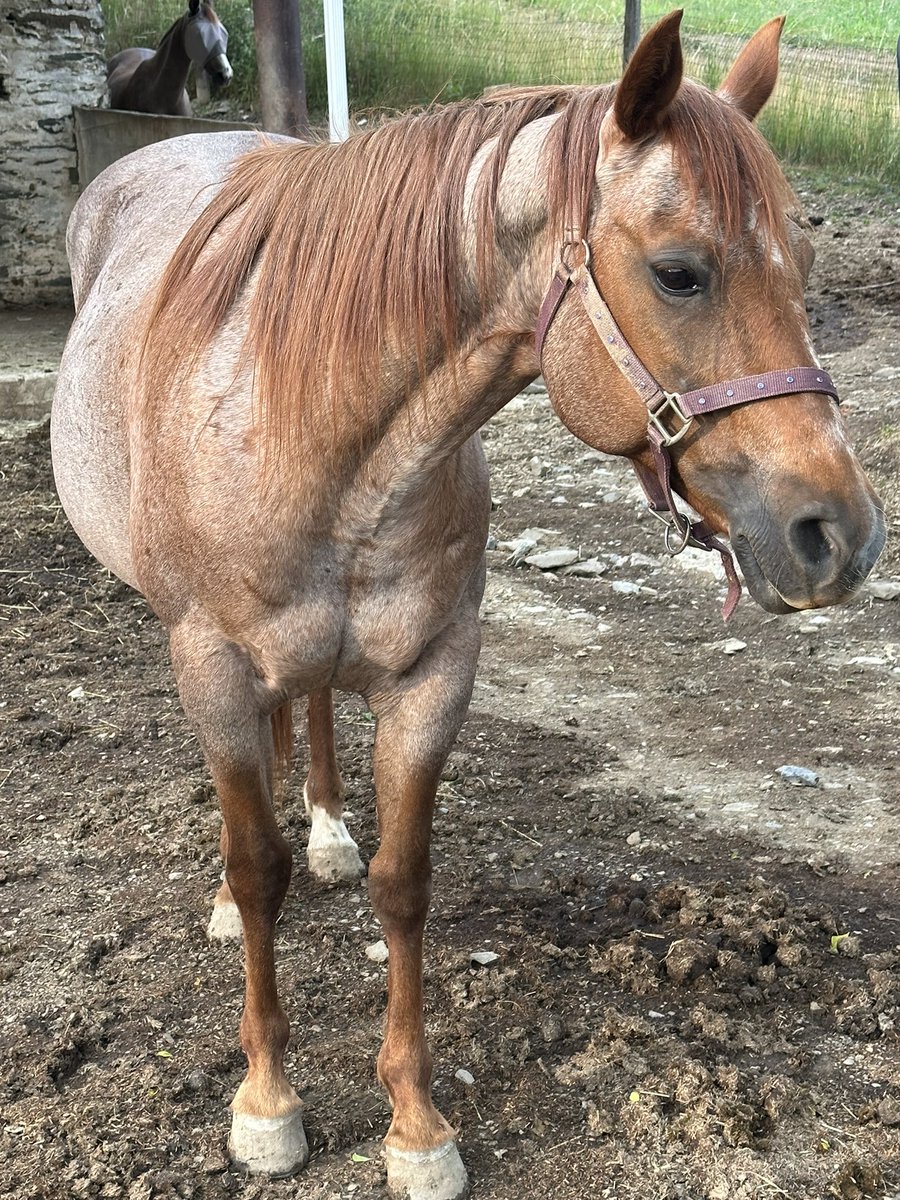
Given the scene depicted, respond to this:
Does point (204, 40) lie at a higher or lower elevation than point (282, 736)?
higher

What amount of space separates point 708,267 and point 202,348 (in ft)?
3.25

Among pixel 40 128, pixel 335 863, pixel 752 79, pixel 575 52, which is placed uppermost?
pixel 752 79

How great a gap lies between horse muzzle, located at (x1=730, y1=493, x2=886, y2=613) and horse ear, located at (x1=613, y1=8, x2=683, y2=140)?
1.94 ft

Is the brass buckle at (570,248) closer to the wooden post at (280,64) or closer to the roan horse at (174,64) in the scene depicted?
the wooden post at (280,64)

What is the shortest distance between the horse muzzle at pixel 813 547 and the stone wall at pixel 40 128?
7.50m

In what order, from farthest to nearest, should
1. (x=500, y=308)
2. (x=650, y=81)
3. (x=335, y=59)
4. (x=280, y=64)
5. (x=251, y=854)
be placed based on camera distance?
(x=280, y=64), (x=335, y=59), (x=251, y=854), (x=500, y=308), (x=650, y=81)

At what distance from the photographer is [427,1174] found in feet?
7.52

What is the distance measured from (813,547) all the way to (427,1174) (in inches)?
55.5

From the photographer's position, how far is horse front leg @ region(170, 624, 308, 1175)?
7.59ft

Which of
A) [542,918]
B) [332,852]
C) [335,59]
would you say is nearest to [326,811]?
→ [332,852]

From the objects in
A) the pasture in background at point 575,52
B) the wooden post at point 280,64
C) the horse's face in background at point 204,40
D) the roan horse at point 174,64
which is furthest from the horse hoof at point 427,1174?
the pasture in background at point 575,52

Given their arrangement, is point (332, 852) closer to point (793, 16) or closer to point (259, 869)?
point (259, 869)

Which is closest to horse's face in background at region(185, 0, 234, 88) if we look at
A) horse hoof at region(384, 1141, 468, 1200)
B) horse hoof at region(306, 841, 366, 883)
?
horse hoof at region(306, 841, 366, 883)

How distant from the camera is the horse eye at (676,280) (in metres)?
1.75
